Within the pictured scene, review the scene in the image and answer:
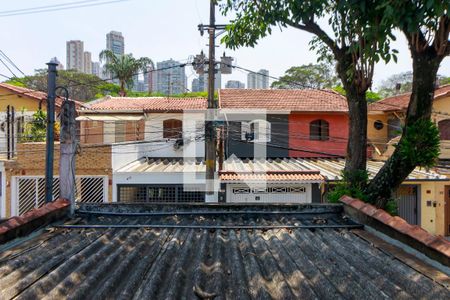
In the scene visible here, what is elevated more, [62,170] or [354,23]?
[354,23]

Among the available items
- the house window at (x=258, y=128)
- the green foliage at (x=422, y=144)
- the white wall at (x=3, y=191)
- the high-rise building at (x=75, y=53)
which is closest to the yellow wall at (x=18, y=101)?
the white wall at (x=3, y=191)

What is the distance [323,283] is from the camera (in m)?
2.86

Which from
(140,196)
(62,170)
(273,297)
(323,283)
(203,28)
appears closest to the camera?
(273,297)

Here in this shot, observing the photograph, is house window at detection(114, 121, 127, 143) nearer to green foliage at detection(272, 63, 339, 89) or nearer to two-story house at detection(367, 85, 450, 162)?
two-story house at detection(367, 85, 450, 162)

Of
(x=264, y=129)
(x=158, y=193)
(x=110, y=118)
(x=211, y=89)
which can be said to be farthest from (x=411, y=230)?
(x=264, y=129)

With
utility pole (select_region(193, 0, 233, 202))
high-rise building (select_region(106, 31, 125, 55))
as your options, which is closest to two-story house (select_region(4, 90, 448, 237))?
utility pole (select_region(193, 0, 233, 202))

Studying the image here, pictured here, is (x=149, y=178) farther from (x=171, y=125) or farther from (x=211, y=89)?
(x=171, y=125)

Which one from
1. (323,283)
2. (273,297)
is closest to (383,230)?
(323,283)

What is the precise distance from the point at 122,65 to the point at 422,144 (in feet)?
115

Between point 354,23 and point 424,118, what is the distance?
1.91 m

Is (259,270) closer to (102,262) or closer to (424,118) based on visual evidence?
(102,262)

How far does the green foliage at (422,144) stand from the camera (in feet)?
17.9

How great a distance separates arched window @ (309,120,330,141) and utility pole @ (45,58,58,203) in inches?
671

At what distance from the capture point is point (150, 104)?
2191 cm
